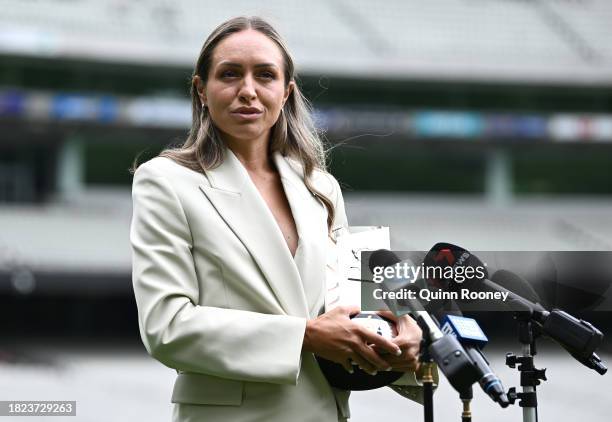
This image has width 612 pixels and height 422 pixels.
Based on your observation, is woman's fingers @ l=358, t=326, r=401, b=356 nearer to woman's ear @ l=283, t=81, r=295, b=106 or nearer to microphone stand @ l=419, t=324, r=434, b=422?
microphone stand @ l=419, t=324, r=434, b=422

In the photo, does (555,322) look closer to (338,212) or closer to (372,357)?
(372,357)

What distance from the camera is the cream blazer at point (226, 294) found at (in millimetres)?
1865

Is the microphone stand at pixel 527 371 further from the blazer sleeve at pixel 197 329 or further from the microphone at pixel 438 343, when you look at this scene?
the blazer sleeve at pixel 197 329

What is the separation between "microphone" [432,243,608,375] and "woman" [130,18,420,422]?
163 millimetres

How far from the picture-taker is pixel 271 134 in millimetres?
2238

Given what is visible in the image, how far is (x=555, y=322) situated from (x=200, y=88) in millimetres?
911

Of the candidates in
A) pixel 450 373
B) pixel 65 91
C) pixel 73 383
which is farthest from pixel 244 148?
pixel 65 91

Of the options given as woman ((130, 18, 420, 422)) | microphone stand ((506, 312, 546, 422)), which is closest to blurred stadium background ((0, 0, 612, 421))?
woman ((130, 18, 420, 422))

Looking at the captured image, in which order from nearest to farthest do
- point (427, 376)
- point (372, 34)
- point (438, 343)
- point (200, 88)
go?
point (438, 343)
point (427, 376)
point (200, 88)
point (372, 34)

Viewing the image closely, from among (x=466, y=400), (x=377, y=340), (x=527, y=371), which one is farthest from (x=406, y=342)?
(x=527, y=371)

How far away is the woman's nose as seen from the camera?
2016mm

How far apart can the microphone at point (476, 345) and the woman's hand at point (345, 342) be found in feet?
0.45

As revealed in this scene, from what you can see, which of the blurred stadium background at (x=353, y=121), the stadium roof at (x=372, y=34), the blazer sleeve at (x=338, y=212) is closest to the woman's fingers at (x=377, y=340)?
Result: the blazer sleeve at (x=338, y=212)

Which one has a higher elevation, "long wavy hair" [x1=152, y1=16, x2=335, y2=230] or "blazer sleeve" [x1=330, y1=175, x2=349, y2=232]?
"long wavy hair" [x1=152, y1=16, x2=335, y2=230]
